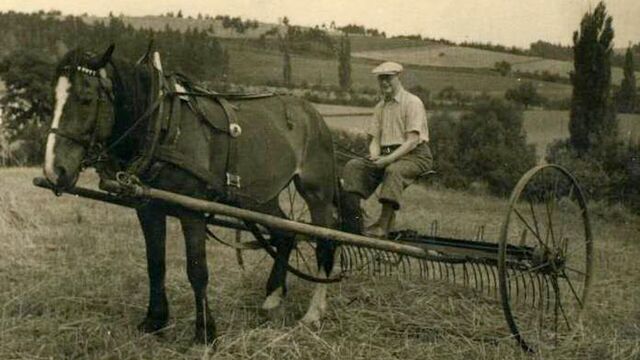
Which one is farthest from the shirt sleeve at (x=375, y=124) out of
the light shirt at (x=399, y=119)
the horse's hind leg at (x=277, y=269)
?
the horse's hind leg at (x=277, y=269)

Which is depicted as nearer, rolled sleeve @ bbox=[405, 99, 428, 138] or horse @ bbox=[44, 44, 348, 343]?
horse @ bbox=[44, 44, 348, 343]

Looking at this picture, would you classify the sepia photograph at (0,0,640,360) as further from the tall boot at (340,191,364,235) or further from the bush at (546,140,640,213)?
the bush at (546,140,640,213)

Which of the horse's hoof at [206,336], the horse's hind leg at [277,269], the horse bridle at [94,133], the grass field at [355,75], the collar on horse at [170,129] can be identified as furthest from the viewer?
the grass field at [355,75]

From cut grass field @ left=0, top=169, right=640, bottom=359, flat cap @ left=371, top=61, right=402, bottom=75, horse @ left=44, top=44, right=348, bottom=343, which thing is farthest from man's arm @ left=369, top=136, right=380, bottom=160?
cut grass field @ left=0, top=169, right=640, bottom=359

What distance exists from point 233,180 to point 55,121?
133 cm

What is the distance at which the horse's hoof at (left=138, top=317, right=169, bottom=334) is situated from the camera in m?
5.39

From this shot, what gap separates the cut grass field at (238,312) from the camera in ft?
16.1

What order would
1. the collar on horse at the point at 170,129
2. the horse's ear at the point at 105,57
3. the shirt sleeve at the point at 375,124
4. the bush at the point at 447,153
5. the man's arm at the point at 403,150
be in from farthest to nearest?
the bush at the point at 447,153 < the shirt sleeve at the point at 375,124 < the man's arm at the point at 403,150 < the collar on horse at the point at 170,129 < the horse's ear at the point at 105,57

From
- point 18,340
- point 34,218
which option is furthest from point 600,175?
point 18,340

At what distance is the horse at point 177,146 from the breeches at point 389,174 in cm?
30

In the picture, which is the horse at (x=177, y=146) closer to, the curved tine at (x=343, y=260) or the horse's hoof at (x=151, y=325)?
the horse's hoof at (x=151, y=325)

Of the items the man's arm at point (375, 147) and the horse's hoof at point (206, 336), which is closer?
the horse's hoof at point (206, 336)

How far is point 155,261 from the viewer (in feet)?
17.5

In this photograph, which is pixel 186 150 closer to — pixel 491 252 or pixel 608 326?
pixel 491 252
